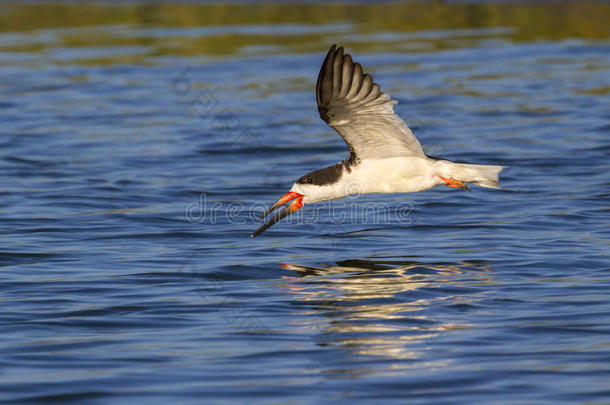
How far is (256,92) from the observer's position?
60.8ft

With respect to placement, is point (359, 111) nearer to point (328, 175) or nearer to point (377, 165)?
point (377, 165)

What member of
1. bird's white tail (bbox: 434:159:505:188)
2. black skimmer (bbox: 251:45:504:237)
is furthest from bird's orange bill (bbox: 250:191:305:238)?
bird's white tail (bbox: 434:159:505:188)

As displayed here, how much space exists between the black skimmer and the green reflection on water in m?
12.0

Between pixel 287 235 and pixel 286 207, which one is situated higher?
pixel 286 207

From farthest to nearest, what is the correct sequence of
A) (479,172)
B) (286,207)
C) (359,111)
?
(286,207), (479,172), (359,111)

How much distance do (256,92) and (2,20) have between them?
10.4 metres

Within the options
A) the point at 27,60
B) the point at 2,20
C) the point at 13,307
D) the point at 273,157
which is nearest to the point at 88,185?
the point at 273,157

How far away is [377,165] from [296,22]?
17.0 metres

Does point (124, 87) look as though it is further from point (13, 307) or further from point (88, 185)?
point (13, 307)

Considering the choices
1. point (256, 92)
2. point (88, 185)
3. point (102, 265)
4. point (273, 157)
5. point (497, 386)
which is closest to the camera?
point (497, 386)

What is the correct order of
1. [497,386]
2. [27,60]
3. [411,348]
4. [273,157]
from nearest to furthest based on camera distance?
[497,386] < [411,348] < [273,157] < [27,60]

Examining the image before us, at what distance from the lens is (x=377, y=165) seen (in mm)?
9227

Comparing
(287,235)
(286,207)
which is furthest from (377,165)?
(287,235)

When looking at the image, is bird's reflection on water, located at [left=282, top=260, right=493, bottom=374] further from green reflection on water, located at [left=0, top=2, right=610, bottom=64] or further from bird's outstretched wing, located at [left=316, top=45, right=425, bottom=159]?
green reflection on water, located at [left=0, top=2, right=610, bottom=64]
